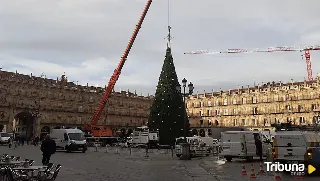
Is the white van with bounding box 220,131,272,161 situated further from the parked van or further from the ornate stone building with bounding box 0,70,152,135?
the ornate stone building with bounding box 0,70,152,135

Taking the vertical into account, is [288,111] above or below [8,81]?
below

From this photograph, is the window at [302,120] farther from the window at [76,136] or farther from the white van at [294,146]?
the white van at [294,146]

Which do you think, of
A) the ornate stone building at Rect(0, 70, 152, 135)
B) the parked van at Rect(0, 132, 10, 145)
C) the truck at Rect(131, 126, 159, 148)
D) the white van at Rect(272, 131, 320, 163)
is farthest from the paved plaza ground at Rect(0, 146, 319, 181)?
the ornate stone building at Rect(0, 70, 152, 135)

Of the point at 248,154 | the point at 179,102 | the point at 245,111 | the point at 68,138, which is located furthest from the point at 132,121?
the point at 248,154

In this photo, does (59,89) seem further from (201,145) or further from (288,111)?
(201,145)

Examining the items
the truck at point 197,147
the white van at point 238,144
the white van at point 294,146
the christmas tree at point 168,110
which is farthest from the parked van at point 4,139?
the white van at point 294,146

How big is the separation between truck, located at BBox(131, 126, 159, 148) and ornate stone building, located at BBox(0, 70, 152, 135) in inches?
1266

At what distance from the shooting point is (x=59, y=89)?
76.6m

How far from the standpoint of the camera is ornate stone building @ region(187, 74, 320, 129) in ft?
238

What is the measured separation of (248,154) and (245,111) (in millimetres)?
63243

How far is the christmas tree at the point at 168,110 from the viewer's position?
39.9m

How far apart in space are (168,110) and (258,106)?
46093 millimetres

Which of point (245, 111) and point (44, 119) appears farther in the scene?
point (245, 111)

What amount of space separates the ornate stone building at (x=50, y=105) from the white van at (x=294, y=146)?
60597 millimetres
